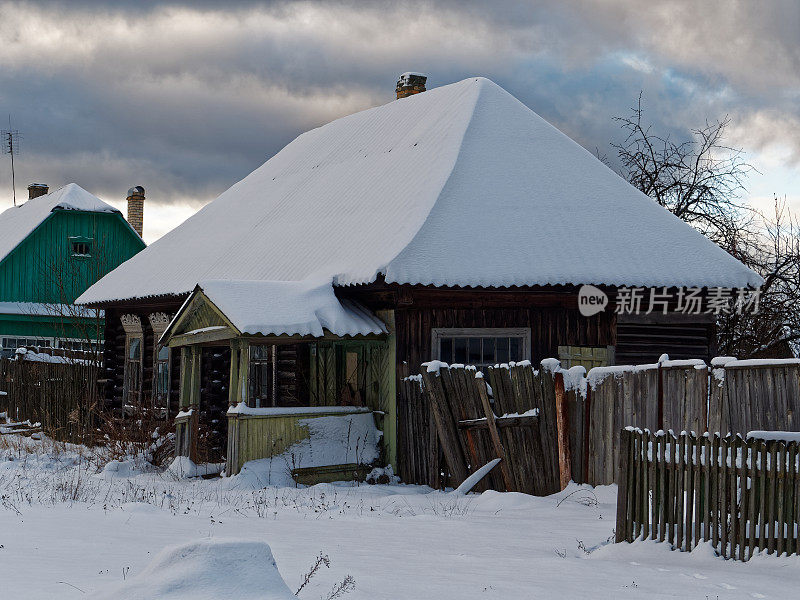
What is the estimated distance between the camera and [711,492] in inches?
277

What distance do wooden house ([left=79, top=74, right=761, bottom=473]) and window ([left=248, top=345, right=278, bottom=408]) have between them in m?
0.03

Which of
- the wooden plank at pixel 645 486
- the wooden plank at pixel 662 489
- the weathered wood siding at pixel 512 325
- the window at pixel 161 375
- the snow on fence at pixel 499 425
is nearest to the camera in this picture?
the wooden plank at pixel 662 489

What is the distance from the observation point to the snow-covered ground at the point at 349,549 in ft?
17.6

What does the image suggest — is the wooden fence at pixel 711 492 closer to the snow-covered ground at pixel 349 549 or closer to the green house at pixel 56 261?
the snow-covered ground at pixel 349 549

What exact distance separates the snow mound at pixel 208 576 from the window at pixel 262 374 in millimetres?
9884

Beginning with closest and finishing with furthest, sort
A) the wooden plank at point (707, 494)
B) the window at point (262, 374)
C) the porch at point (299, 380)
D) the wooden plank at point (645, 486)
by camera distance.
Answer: the wooden plank at point (707, 494), the wooden plank at point (645, 486), the porch at point (299, 380), the window at point (262, 374)

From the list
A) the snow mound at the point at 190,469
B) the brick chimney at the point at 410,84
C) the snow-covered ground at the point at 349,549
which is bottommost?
the snow mound at the point at 190,469

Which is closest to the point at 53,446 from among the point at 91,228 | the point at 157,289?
the point at 157,289

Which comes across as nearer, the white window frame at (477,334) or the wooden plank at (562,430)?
the wooden plank at (562,430)

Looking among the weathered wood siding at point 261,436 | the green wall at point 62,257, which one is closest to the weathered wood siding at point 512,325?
the weathered wood siding at point 261,436

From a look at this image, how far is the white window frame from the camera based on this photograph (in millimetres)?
13273

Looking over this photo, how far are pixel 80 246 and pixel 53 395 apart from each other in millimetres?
12809

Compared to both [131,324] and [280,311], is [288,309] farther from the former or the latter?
[131,324]

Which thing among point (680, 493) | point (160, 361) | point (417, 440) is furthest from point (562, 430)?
point (160, 361)
